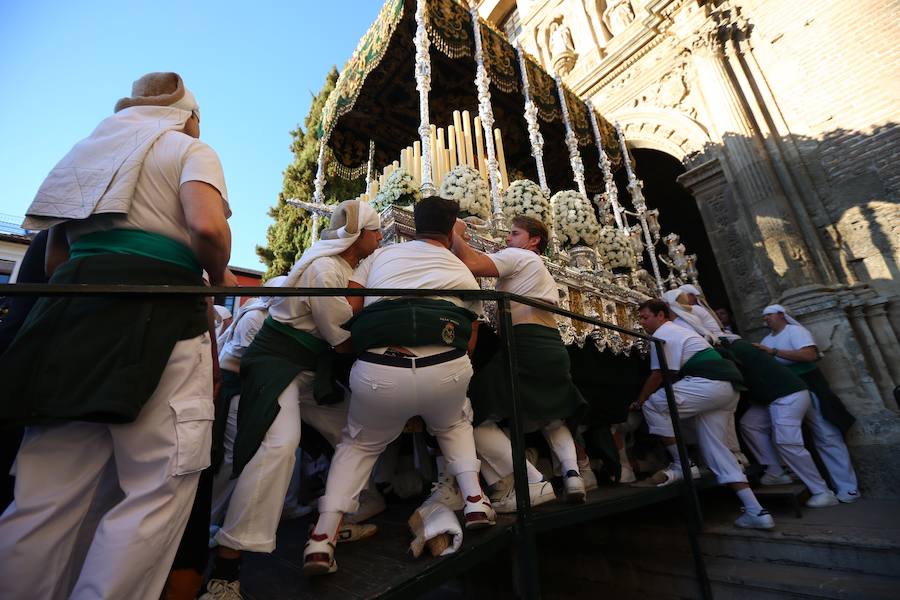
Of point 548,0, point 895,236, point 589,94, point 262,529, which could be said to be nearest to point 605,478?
point 262,529

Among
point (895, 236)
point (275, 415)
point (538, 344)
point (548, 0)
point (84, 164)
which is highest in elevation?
point (548, 0)

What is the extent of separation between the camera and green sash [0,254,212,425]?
2.87 feet

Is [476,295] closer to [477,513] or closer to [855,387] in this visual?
[477,513]

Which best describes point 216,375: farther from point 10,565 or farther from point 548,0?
point 548,0

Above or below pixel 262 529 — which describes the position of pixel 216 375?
above

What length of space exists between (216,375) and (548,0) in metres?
12.1

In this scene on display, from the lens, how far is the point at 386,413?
1.49 metres

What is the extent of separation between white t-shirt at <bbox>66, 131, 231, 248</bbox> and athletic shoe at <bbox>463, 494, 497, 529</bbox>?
134 centimetres

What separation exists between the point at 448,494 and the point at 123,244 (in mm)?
1534

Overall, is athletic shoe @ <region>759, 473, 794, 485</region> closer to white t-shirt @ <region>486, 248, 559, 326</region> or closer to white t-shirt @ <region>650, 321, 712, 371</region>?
white t-shirt @ <region>650, 321, 712, 371</region>

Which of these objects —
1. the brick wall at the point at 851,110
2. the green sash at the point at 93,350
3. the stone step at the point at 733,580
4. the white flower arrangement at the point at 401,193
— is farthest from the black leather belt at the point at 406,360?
the brick wall at the point at 851,110

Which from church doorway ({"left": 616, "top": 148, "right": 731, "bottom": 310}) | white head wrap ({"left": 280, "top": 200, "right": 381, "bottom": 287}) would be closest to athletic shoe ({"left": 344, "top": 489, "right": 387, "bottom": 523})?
white head wrap ({"left": 280, "top": 200, "right": 381, "bottom": 287})

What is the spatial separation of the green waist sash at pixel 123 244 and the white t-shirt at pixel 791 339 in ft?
17.6

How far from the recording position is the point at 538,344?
7.06ft
